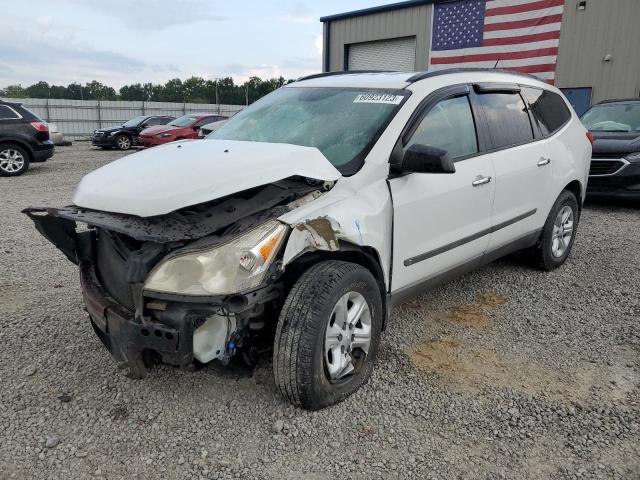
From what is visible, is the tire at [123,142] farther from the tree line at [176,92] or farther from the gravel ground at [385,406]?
the tree line at [176,92]

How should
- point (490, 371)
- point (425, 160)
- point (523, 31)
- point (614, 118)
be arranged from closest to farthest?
point (425, 160) → point (490, 371) → point (614, 118) → point (523, 31)

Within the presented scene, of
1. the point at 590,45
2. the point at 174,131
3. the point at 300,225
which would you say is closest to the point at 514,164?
the point at 300,225

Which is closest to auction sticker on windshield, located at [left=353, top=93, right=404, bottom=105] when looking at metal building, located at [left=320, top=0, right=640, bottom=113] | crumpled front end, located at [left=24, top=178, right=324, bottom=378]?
crumpled front end, located at [left=24, top=178, right=324, bottom=378]

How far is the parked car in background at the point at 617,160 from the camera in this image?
7582mm

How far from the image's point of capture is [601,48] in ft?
44.6

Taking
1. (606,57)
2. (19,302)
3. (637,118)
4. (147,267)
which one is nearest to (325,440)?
(147,267)

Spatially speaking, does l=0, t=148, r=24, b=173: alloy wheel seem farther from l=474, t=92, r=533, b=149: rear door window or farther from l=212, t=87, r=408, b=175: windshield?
l=474, t=92, r=533, b=149: rear door window

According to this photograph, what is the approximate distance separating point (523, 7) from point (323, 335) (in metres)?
15.4

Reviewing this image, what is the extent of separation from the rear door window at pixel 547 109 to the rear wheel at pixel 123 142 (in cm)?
1740

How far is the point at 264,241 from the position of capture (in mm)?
2311

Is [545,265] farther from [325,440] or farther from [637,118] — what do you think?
[637,118]

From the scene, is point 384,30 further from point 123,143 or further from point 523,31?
point 123,143

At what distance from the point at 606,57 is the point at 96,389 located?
48.5ft

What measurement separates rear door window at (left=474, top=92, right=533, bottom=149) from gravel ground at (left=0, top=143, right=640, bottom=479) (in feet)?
4.21
